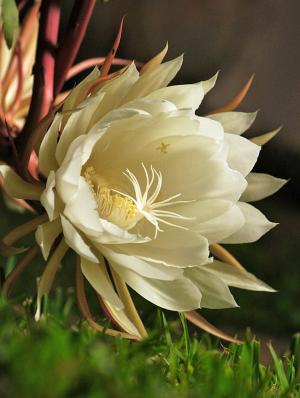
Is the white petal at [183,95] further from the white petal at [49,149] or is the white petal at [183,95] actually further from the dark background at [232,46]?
the dark background at [232,46]

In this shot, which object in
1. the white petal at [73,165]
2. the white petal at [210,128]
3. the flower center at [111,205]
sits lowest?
the flower center at [111,205]

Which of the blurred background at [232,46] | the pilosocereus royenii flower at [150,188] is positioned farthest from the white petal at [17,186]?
the blurred background at [232,46]

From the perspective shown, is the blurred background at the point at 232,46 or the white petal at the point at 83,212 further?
the blurred background at the point at 232,46

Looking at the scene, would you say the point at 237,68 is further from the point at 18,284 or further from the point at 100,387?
the point at 100,387

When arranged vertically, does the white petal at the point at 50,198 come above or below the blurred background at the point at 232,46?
above

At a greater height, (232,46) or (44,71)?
(44,71)

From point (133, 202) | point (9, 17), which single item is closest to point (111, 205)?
point (133, 202)

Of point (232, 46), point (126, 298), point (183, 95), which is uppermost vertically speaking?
point (183, 95)

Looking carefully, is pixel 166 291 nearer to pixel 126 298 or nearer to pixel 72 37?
pixel 126 298
